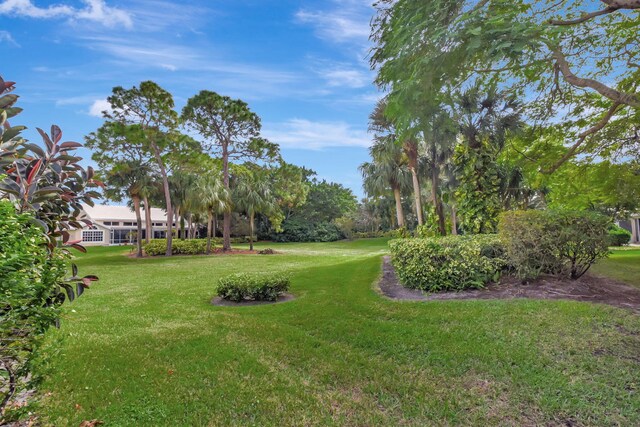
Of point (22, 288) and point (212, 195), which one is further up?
point (212, 195)

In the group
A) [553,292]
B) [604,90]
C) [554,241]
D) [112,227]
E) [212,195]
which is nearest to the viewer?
[604,90]

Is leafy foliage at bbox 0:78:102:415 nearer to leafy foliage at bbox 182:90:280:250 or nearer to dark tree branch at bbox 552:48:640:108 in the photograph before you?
dark tree branch at bbox 552:48:640:108

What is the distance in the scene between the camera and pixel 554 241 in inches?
283

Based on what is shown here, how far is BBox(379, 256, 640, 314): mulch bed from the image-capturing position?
21.4ft

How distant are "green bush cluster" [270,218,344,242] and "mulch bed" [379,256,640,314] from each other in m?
35.6

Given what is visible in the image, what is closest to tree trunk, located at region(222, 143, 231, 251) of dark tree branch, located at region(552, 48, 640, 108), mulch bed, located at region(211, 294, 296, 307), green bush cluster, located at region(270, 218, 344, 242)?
green bush cluster, located at region(270, 218, 344, 242)

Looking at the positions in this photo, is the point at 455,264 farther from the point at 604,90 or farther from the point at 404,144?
the point at 404,144

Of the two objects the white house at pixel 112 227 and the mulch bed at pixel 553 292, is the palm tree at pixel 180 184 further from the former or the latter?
the mulch bed at pixel 553 292

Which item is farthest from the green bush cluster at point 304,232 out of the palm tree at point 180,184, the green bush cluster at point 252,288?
the green bush cluster at point 252,288

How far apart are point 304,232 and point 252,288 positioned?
35970 mm

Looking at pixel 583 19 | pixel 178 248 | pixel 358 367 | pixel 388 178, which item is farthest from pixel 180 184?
pixel 583 19

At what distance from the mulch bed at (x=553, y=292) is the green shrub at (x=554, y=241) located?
282mm

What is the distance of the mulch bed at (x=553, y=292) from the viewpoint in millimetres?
6531

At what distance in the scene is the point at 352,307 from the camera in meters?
6.89
